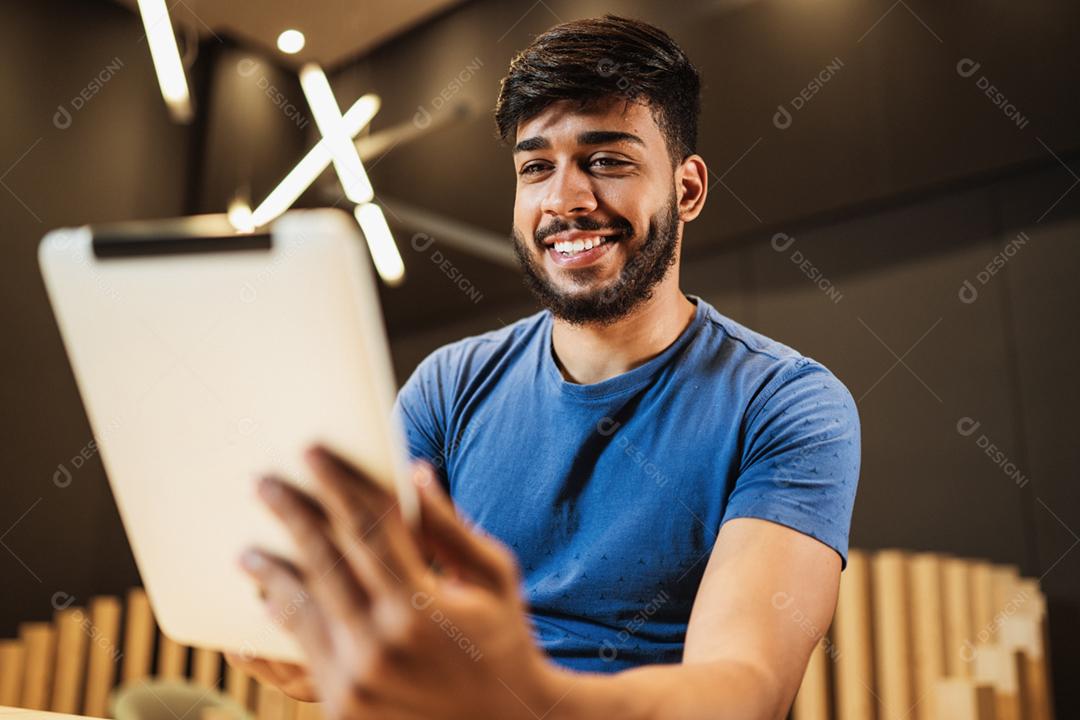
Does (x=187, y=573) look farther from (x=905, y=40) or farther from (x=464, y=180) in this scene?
(x=464, y=180)

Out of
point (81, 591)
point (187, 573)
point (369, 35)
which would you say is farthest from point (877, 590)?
point (369, 35)

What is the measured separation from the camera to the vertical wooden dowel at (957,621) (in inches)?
97.0

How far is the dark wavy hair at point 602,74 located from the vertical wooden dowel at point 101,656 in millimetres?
2479

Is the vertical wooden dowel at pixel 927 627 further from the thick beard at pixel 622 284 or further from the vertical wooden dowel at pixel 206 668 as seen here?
the vertical wooden dowel at pixel 206 668

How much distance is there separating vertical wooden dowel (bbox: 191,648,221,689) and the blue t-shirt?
238 cm

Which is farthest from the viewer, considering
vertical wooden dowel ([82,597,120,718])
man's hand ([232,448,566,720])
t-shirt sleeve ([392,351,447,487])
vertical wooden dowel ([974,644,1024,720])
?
vertical wooden dowel ([82,597,120,718])

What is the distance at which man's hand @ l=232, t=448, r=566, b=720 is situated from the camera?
50 cm

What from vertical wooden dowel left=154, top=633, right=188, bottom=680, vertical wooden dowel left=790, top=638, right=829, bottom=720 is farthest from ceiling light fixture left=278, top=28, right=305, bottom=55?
vertical wooden dowel left=790, top=638, right=829, bottom=720

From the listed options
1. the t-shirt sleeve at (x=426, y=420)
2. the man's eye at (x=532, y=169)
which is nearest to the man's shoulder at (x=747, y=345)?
the man's eye at (x=532, y=169)

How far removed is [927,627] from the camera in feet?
8.07

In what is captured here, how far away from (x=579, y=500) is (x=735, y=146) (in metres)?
2.13

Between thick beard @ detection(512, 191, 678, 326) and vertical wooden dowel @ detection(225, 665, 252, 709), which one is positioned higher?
thick beard @ detection(512, 191, 678, 326)

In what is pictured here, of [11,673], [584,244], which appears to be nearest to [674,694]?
[584,244]

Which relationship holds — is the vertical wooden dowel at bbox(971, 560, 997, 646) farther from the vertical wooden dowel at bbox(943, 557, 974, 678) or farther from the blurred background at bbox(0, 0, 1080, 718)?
the blurred background at bbox(0, 0, 1080, 718)
